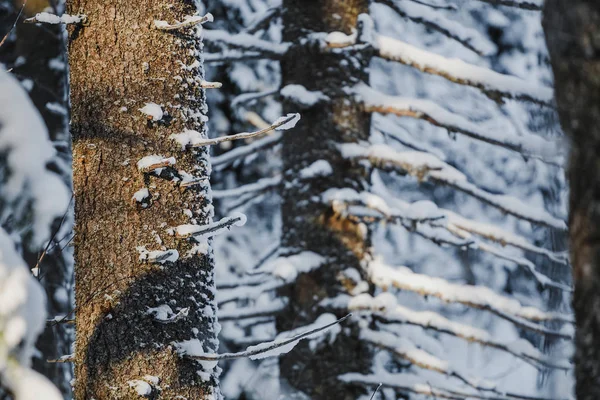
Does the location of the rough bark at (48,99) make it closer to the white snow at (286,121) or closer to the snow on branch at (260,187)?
the snow on branch at (260,187)

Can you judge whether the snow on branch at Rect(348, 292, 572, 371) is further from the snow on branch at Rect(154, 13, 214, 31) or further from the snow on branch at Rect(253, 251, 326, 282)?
the snow on branch at Rect(154, 13, 214, 31)

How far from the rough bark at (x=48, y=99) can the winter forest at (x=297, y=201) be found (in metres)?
0.03

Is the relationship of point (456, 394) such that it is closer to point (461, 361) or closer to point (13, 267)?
point (13, 267)

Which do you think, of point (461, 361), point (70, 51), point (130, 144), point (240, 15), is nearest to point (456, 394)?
point (130, 144)

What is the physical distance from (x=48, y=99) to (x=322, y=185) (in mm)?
3773

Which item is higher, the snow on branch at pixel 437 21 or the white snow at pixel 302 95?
the snow on branch at pixel 437 21

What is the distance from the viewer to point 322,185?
17.3 feet

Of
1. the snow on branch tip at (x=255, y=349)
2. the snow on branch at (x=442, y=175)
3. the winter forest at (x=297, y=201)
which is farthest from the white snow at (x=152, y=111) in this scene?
the snow on branch at (x=442, y=175)

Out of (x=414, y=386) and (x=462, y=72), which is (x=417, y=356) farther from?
(x=462, y=72)

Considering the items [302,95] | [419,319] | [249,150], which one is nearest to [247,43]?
[302,95]

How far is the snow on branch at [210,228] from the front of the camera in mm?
2602

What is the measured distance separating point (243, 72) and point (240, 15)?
2.29 ft

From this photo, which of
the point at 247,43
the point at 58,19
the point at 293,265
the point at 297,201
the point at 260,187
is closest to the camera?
the point at 58,19

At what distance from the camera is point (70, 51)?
279 cm
